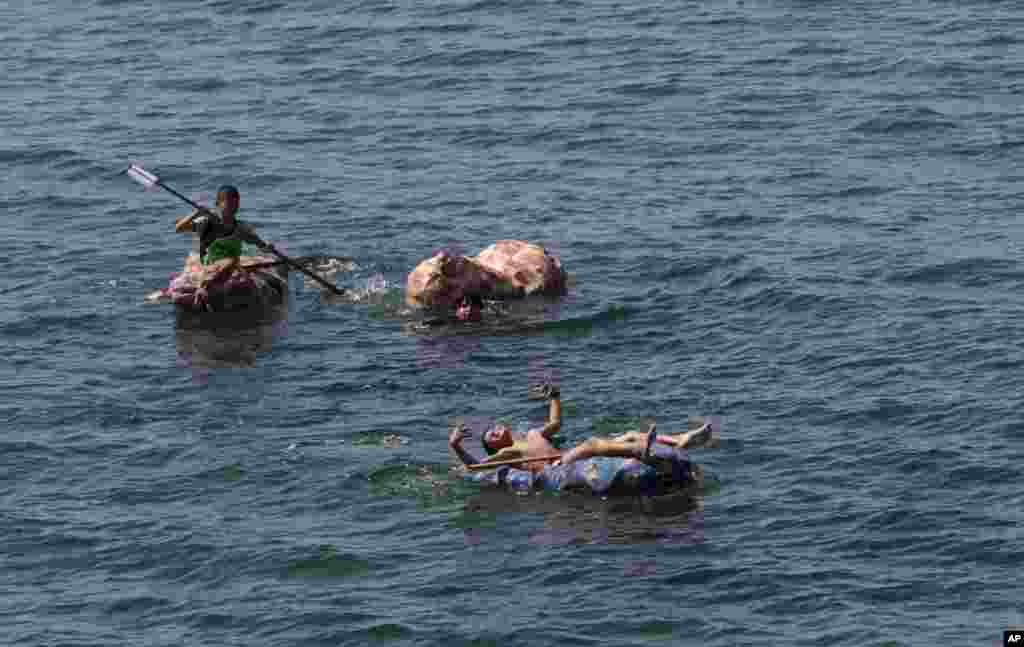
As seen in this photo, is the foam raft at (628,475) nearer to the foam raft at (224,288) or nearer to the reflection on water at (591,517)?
the reflection on water at (591,517)

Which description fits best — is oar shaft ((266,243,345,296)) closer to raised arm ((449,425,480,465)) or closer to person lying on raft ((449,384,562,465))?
person lying on raft ((449,384,562,465))

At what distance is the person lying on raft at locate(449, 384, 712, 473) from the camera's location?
31.2 metres

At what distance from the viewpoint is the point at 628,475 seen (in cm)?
3089

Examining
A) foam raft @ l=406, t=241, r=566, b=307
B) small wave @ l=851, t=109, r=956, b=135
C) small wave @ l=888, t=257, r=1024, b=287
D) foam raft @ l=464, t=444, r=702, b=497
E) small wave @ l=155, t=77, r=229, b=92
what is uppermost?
small wave @ l=155, t=77, r=229, b=92

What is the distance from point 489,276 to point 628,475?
397 inches

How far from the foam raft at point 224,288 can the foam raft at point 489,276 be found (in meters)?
2.57

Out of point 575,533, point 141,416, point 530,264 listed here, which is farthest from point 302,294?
point 575,533

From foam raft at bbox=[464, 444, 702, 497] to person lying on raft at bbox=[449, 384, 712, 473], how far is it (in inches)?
5.2

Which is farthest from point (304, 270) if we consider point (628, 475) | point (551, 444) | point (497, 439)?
point (628, 475)

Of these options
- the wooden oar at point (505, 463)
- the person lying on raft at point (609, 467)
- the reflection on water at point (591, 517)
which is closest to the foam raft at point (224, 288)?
the person lying on raft at point (609, 467)

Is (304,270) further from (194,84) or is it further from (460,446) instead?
(194,84)

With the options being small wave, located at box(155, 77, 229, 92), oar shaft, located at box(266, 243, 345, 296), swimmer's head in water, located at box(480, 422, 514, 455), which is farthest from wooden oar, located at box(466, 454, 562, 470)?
small wave, located at box(155, 77, 229, 92)

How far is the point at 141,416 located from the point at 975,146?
20223 mm

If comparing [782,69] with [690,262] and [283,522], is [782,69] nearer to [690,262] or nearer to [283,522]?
[690,262]
